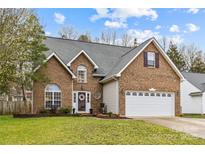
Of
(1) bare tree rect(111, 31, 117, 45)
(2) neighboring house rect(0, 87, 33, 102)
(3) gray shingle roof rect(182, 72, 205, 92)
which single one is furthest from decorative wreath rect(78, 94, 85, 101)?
(1) bare tree rect(111, 31, 117, 45)

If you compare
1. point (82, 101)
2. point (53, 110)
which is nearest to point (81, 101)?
point (82, 101)

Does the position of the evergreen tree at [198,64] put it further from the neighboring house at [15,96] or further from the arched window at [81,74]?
the neighboring house at [15,96]

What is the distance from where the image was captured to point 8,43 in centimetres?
2219

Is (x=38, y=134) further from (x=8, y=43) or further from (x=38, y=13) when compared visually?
(x=38, y=13)

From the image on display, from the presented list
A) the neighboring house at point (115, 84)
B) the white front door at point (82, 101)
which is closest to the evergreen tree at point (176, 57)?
the neighboring house at point (115, 84)

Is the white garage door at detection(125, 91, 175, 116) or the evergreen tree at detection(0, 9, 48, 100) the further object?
the white garage door at detection(125, 91, 175, 116)

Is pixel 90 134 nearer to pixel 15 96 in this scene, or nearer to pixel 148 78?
pixel 148 78

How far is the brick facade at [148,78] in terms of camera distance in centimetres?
2516

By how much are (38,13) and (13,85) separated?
19.7 ft

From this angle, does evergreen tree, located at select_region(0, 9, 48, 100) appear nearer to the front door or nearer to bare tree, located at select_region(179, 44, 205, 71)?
the front door

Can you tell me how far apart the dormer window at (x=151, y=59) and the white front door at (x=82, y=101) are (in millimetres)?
5254

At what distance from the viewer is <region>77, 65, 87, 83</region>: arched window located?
1062 inches
